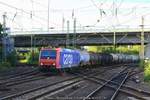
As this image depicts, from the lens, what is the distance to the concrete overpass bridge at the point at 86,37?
93750mm

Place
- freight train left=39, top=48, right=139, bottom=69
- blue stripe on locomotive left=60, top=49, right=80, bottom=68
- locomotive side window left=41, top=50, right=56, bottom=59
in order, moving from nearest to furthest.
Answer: freight train left=39, top=48, right=139, bottom=69, locomotive side window left=41, top=50, right=56, bottom=59, blue stripe on locomotive left=60, top=49, right=80, bottom=68

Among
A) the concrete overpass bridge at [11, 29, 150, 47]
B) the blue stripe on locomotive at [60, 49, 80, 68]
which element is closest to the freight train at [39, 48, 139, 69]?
the blue stripe on locomotive at [60, 49, 80, 68]

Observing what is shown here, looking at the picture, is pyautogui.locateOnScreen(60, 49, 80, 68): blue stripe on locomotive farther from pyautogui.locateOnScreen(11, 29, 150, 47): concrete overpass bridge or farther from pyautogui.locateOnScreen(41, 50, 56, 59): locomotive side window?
pyautogui.locateOnScreen(11, 29, 150, 47): concrete overpass bridge

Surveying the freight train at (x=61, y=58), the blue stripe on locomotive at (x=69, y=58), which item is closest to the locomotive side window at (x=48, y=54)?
the freight train at (x=61, y=58)

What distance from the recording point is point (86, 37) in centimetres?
9944

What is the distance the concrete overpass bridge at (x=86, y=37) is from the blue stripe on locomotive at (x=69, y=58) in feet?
143

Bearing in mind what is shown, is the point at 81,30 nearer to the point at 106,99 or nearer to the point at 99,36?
the point at 99,36

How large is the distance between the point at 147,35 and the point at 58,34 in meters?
19.4

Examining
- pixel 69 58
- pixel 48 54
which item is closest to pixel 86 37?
pixel 69 58

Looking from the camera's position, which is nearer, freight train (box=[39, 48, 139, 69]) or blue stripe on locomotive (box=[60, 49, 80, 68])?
freight train (box=[39, 48, 139, 69])

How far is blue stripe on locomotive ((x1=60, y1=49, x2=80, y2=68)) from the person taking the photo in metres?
39.9

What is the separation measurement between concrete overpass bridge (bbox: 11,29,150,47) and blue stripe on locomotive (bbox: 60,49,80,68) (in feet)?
143

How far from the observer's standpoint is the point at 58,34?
9769cm

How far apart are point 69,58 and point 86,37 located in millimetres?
56788
